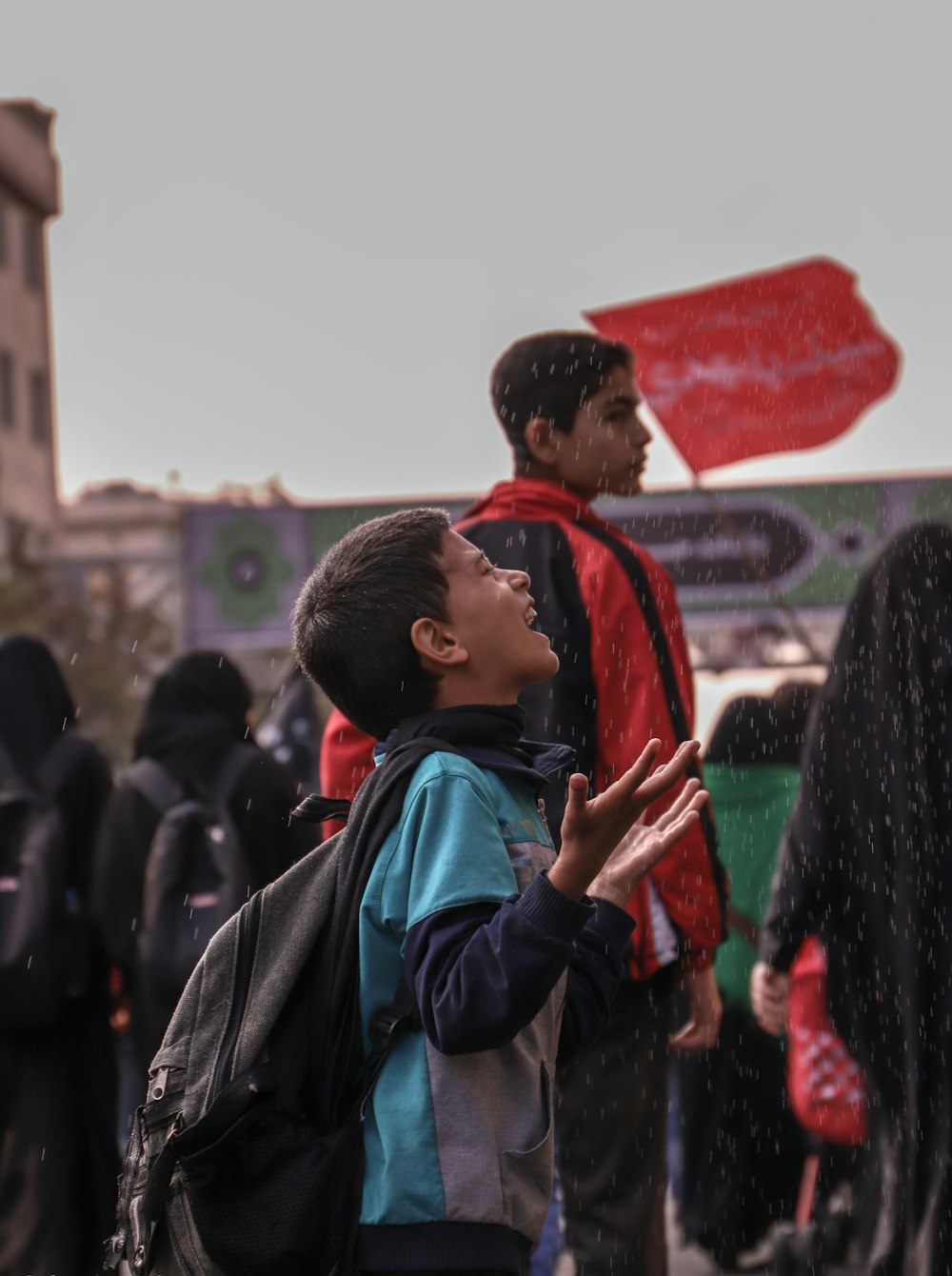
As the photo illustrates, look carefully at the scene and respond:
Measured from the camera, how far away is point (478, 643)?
2438mm

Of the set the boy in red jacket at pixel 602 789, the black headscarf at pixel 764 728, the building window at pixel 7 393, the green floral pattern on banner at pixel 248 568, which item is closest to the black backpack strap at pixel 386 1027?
the boy in red jacket at pixel 602 789

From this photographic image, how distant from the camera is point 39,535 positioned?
3195cm

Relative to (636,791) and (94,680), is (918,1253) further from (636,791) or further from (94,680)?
(94,680)

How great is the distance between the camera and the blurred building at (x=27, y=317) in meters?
36.9

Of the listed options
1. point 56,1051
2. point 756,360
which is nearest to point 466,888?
point 56,1051

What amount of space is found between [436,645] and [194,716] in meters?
3.00

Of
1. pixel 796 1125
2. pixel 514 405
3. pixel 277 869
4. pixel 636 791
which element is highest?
pixel 514 405

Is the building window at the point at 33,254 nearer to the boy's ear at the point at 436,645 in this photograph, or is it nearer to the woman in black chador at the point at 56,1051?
the woman in black chador at the point at 56,1051

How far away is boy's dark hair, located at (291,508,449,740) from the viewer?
2.43 meters

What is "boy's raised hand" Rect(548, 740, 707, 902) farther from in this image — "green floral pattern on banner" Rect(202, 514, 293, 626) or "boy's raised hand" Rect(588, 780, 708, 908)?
"green floral pattern on banner" Rect(202, 514, 293, 626)

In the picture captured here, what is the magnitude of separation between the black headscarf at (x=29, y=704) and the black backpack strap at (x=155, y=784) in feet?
0.82

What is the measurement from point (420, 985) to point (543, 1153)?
28cm

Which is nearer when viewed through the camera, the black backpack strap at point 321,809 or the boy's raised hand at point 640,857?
the boy's raised hand at point 640,857

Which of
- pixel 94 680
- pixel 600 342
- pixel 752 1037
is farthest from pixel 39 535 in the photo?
pixel 600 342
